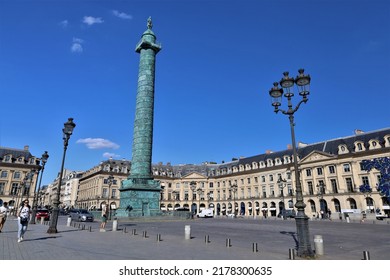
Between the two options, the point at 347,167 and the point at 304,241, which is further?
the point at 347,167

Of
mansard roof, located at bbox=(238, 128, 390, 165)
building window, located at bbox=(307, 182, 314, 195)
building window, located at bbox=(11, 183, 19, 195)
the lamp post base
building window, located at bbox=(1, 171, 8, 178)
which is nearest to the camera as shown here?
the lamp post base

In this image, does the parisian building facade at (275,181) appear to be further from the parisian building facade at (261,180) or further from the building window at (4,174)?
the building window at (4,174)

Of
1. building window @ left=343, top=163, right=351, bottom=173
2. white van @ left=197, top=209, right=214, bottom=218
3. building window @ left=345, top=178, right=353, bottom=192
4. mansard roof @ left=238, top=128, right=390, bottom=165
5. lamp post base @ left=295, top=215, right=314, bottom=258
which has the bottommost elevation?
lamp post base @ left=295, top=215, right=314, bottom=258

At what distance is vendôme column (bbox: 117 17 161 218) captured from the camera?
29.5m

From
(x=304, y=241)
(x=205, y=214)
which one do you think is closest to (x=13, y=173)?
(x=205, y=214)

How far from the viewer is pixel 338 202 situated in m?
52.8

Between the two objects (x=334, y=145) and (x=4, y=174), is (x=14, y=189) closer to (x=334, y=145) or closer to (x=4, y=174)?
(x=4, y=174)

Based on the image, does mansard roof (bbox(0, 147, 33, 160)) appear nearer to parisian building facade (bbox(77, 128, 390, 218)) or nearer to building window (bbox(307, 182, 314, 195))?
parisian building facade (bbox(77, 128, 390, 218))

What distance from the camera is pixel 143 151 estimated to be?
104ft

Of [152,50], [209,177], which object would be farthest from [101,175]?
[152,50]

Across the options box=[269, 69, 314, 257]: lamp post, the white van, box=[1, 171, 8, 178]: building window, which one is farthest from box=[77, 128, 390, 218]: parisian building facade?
box=[269, 69, 314, 257]: lamp post

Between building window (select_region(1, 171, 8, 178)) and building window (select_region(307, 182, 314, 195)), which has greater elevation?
building window (select_region(1, 171, 8, 178))

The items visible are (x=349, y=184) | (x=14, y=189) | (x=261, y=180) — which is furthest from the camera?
(x=261, y=180)
